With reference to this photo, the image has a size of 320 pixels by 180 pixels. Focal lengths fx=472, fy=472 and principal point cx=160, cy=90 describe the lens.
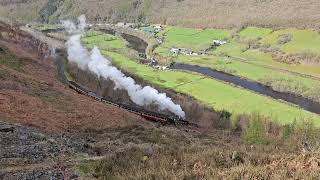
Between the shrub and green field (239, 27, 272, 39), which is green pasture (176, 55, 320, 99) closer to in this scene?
the shrub

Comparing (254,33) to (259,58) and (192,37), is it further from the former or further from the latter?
(259,58)

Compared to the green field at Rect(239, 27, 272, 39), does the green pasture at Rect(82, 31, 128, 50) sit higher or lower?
lower

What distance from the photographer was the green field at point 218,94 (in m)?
85.9

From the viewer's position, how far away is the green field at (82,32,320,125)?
85.9m

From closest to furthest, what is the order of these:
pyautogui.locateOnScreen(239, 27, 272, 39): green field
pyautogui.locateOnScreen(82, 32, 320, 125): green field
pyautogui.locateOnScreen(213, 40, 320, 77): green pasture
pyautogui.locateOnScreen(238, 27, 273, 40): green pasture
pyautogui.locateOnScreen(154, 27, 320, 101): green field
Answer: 1. pyautogui.locateOnScreen(82, 32, 320, 125): green field
2. pyautogui.locateOnScreen(154, 27, 320, 101): green field
3. pyautogui.locateOnScreen(213, 40, 320, 77): green pasture
4. pyautogui.locateOnScreen(238, 27, 273, 40): green pasture
5. pyautogui.locateOnScreen(239, 27, 272, 39): green field

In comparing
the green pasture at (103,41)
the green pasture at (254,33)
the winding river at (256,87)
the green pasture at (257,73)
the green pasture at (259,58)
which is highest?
the green pasture at (254,33)

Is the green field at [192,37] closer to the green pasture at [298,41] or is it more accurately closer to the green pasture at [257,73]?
the green pasture at [257,73]

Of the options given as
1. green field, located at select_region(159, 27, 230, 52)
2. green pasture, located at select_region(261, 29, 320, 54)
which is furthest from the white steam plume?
green pasture, located at select_region(261, 29, 320, 54)

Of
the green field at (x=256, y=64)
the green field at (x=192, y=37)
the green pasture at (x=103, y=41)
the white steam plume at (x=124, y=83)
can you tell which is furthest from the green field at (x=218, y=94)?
the green field at (x=192, y=37)

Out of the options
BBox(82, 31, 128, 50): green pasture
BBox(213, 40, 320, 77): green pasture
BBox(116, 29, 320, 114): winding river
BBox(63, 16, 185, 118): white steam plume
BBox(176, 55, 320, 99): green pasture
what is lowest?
BBox(116, 29, 320, 114): winding river

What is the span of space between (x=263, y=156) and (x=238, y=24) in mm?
168279

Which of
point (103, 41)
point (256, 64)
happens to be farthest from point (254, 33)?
point (103, 41)

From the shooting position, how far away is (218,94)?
323ft

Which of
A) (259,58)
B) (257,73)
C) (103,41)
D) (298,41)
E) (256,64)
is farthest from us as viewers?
(103,41)
